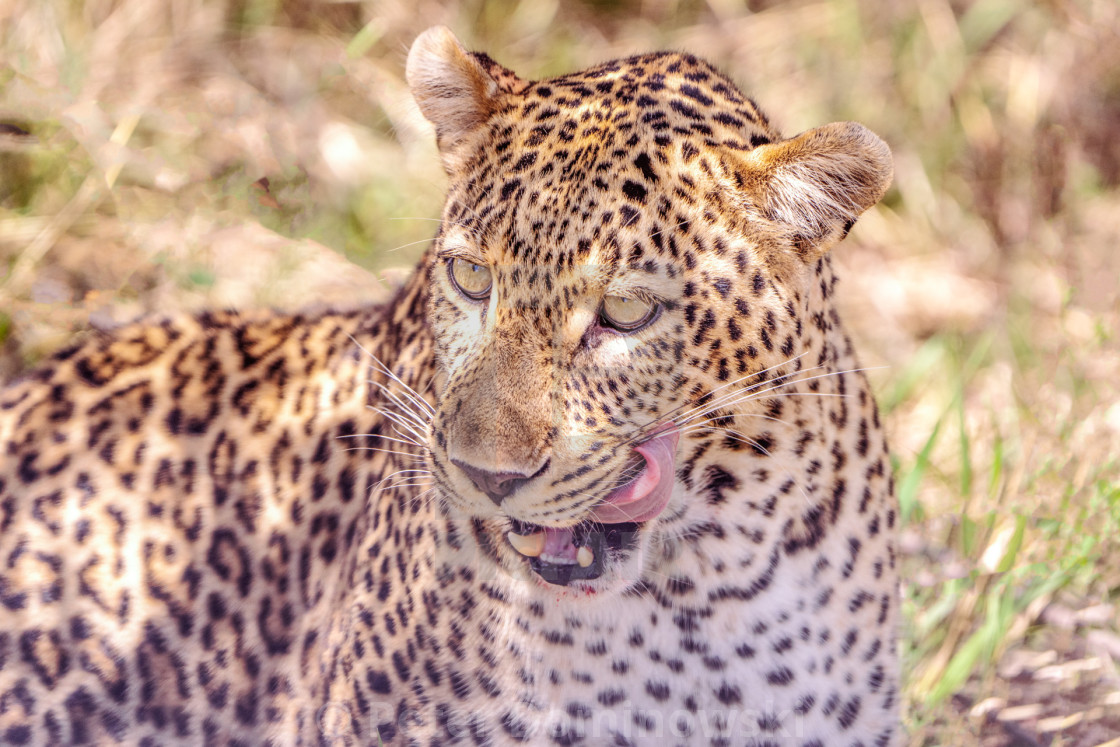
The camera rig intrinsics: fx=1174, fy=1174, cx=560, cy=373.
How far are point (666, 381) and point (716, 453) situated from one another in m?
0.30

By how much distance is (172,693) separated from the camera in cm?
380

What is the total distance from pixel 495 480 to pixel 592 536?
421 millimetres

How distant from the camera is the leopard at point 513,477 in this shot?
2734mm

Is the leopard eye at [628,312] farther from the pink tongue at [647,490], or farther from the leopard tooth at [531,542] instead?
the leopard tooth at [531,542]

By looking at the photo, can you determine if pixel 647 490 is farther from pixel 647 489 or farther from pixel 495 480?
pixel 495 480

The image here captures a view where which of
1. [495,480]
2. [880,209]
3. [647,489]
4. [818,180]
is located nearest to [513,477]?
[495,480]

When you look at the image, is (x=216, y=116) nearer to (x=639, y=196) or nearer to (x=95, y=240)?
(x=95, y=240)

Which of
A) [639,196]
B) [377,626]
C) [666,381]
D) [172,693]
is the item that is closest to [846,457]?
[666,381]

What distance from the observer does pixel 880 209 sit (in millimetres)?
Answer: 7777

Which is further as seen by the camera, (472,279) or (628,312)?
(472,279)

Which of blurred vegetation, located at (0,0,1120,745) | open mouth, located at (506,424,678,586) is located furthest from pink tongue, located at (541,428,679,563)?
blurred vegetation, located at (0,0,1120,745)

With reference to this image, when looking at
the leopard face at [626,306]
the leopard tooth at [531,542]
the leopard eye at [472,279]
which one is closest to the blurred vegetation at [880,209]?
the leopard eye at [472,279]

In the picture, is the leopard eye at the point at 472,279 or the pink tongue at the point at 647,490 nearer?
the pink tongue at the point at 647,490

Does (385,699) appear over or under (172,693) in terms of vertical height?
over
